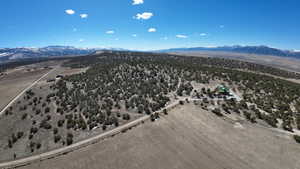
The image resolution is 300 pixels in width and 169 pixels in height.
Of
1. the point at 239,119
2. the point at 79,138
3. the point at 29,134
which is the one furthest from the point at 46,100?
the point at 239,119

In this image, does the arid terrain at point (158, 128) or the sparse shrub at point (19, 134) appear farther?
the sparse shrub at point (19, 134)

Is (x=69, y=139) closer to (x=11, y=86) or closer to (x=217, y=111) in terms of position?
(x=217, y=111)

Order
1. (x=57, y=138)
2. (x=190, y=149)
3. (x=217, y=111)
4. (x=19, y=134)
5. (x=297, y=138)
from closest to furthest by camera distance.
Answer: (x=190, y=149) < (x=297, y=138) < (x=57, y=138) < (x=19, y=134) < (x=217, y=111)

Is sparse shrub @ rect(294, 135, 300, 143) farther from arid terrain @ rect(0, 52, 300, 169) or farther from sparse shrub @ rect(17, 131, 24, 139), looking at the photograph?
sparse shrub @ rect(17, 131, 24, 139)

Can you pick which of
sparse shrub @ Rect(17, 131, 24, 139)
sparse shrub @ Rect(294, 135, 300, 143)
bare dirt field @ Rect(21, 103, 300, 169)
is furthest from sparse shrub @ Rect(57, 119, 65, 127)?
sparse shrub @ Rect(294, 135, 300, 143)

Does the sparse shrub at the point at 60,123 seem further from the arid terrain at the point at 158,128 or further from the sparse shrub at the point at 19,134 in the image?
the sparse shrub at the point at 19,134

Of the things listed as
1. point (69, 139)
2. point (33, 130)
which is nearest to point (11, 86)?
point (33, 130)

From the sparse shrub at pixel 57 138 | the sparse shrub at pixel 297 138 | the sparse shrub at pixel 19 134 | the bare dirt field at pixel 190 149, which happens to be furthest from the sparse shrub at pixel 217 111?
the sparse shrub at pixel 19 134

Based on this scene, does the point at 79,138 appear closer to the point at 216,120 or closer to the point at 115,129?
the point at 115,129
